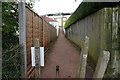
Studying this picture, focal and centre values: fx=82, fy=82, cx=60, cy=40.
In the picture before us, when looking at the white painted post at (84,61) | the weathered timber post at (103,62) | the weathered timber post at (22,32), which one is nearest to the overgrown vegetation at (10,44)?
the weathered timber post at (22,32)

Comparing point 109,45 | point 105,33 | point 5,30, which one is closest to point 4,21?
point 5,30

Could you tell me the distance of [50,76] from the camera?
280 centimetres

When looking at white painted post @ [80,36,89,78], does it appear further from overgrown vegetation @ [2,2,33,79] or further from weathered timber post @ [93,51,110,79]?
overgrown vegetation @ [2,2,33,79]

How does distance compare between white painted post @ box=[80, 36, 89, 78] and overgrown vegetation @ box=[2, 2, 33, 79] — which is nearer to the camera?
white painted post @ box=[80, 36, 89, 78]

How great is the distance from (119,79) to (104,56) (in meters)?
1.53

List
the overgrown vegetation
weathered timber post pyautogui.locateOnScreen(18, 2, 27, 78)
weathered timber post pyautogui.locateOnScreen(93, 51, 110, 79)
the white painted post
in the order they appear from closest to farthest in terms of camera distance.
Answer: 1. weathered timber post pyautogui.locateOnScreen(93, 51, 110, 79)
2. the white painted post
3. the overgrown vegetation
4. weathered timber post pyautogui.locateOnScreen(18, 2, 27, 78)

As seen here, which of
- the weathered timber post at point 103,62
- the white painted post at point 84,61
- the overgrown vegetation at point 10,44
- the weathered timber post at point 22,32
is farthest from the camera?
the weathered timber post at point 22,32

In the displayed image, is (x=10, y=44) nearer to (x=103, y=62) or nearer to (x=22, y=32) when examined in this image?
(x=22, y=32)

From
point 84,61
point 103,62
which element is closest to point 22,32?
point 84,61

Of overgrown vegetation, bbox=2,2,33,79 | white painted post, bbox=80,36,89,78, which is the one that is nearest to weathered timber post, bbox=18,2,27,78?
overgrown vegetation, bbox=2,2,33,79

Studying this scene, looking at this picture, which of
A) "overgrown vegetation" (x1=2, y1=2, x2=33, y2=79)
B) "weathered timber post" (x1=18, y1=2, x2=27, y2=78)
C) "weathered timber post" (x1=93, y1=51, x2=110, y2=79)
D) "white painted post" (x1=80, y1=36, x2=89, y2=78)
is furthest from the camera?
"weathered timber post" (x1=18, y1=2, x2=27, y2=78)

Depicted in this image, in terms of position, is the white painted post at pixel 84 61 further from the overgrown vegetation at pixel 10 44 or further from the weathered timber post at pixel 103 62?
the overgrown vegetation at pixel 10 44

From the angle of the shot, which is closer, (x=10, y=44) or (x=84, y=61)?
(x=84, y=61)

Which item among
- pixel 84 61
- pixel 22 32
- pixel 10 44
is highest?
pixel 22 32
